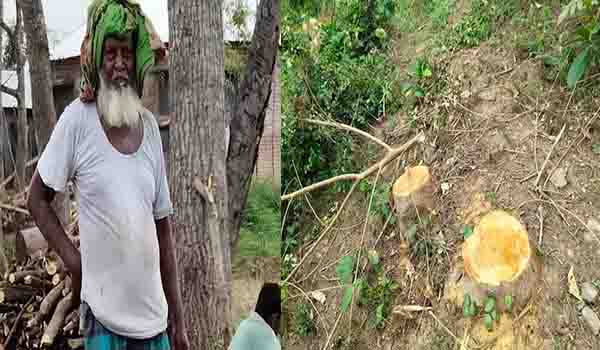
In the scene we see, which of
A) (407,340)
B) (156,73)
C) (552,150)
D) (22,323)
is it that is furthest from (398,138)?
(22,323)

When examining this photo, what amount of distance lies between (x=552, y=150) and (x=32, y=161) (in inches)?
74.1

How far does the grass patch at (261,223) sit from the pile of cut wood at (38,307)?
0.77 metres

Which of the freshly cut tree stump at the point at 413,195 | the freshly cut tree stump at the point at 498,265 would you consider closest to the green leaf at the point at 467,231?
the freshly cut tree stump at the point at 498,265

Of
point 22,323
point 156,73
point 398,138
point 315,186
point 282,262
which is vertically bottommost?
point 22,323

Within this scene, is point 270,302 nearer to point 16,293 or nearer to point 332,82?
point 332,82

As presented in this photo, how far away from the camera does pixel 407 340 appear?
8.57 feet

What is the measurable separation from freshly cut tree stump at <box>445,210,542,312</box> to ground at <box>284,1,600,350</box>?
31 millimetres

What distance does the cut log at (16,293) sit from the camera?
309 cm

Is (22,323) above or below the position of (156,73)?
below

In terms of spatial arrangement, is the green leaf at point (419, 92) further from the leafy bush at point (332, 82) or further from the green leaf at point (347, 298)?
the green leaf at point (347, 298)

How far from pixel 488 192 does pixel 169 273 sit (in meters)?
1.09

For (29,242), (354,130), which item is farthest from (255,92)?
(29,242)

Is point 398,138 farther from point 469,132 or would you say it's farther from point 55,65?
point 55,65

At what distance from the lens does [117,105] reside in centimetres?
210
